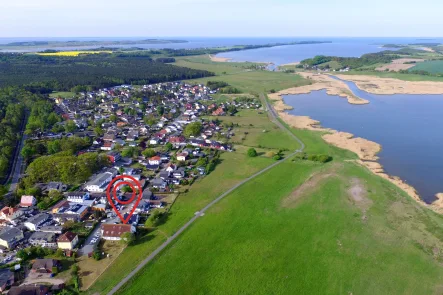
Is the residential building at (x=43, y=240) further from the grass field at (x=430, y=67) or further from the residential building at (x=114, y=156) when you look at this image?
the grass field at (x=430, y=67)

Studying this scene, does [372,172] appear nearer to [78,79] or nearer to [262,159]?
[262,159]

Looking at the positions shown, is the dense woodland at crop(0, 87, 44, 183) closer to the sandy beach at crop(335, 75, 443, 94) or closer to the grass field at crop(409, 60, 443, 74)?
the sandy beach at crop(335, 75, 443, 94)

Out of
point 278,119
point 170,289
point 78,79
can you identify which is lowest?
point 170,289

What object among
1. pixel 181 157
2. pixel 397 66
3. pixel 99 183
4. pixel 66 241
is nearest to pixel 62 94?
pixel 181 157

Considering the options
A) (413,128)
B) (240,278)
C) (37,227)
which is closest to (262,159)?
(240,278)

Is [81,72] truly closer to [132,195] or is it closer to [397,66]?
[132,195]

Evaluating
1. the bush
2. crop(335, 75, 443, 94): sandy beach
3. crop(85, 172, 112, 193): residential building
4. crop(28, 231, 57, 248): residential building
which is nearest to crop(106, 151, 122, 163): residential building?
crop(85, 172, 112, 193): residential building
